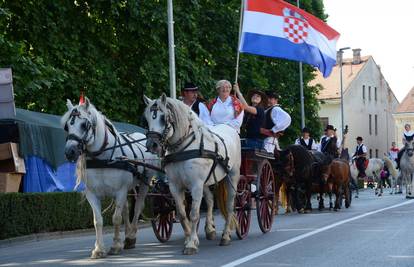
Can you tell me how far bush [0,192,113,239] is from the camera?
575 inches

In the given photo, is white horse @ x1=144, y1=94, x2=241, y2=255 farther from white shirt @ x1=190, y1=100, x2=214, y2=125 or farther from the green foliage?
Result: the green foliage

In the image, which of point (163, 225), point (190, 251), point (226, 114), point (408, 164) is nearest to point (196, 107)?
point (226, 114)

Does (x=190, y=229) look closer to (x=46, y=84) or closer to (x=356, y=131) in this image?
(x=46, y=84)

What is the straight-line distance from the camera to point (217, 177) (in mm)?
11469

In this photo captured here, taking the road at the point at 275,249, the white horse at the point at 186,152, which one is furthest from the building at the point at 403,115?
the white horse at the point at 186,152

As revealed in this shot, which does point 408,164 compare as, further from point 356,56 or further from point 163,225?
point 356,56

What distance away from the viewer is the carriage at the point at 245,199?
1236 cm

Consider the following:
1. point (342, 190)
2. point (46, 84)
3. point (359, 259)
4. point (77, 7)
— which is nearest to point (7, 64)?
point (46, 84)

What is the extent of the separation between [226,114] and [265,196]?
6.20 feet

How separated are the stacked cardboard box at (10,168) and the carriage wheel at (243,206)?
21.6 feet

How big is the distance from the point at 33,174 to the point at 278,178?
603 centimetres

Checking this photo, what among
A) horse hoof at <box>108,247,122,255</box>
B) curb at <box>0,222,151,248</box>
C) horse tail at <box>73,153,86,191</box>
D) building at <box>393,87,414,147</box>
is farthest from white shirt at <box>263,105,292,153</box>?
building at <box>393,87,414,147</box>

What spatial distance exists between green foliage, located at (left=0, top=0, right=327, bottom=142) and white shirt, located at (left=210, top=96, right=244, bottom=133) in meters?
8.26

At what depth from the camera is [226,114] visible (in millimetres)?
12609
